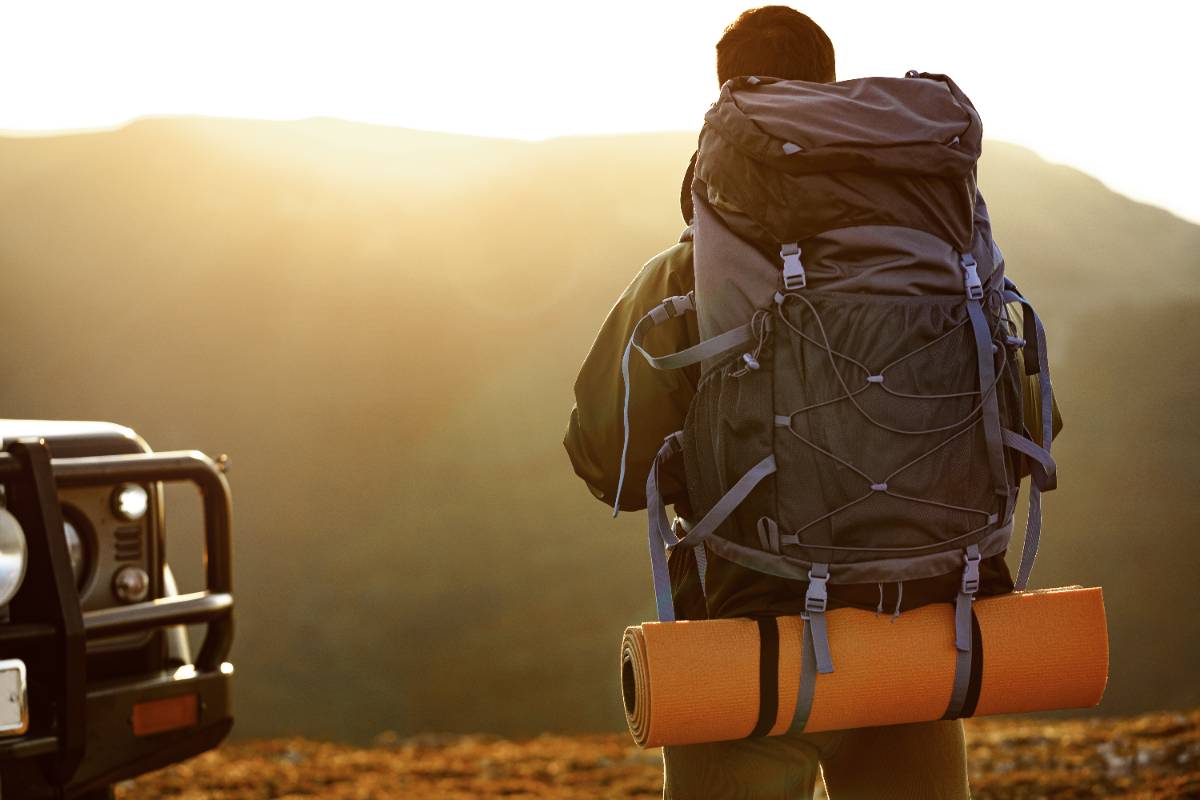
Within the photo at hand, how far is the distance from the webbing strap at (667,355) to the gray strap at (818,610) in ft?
1.12

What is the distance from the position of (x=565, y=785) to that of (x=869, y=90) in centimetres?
526

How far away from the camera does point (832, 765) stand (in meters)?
2.29

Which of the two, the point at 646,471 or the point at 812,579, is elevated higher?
the point at 646,471

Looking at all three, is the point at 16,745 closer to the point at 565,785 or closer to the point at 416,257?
the point at 565,785

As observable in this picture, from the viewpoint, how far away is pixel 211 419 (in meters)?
26.4

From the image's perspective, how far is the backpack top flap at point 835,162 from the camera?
2.02 m

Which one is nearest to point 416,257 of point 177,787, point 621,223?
point 621,223

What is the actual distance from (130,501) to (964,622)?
2.25 metres

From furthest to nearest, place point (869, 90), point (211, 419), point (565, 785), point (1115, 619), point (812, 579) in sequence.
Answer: point (211, 419), point (1115, 619), point (565, 785), point (869, 90), point (812, 579)

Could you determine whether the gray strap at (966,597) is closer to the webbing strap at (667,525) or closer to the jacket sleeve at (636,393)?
the webbing strap at (667,525)

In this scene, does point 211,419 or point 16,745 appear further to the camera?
point 211,419

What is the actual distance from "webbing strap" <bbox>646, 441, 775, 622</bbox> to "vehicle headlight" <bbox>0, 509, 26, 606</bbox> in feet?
5.52

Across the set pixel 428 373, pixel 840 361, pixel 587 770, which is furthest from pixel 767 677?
pixel 428 373

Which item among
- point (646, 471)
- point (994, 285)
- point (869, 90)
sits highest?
point (869, 90)
